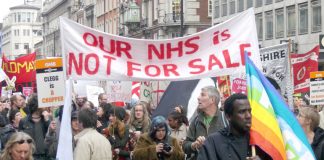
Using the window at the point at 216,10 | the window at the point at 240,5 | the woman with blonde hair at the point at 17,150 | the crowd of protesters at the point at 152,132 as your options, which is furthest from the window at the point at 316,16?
the woman with blonde hair at the point at 17,150

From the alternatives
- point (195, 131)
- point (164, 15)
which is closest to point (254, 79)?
point (195, 131)

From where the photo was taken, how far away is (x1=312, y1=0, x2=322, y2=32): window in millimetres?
37969

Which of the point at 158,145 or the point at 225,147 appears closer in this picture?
the point at 225,147

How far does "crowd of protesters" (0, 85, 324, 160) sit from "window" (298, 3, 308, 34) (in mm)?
26489

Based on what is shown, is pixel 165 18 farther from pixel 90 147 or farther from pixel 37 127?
pixel 90 147

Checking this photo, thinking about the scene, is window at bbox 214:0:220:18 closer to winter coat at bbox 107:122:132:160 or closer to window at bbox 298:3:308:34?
window at bbox 298:3:308:34

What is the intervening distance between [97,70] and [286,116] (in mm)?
3315

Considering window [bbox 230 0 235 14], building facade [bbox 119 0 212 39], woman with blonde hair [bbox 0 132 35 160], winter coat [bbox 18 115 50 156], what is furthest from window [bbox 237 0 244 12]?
woman with blonde hair [bbox 0 132 35 160]

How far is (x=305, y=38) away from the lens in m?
39.1

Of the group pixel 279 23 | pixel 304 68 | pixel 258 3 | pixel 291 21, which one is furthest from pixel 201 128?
pixel 258 3

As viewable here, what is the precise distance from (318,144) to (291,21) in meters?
33.2

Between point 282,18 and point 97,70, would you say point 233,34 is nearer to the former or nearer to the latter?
point 97,70

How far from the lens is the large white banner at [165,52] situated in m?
9.25

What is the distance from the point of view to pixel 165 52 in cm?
947
